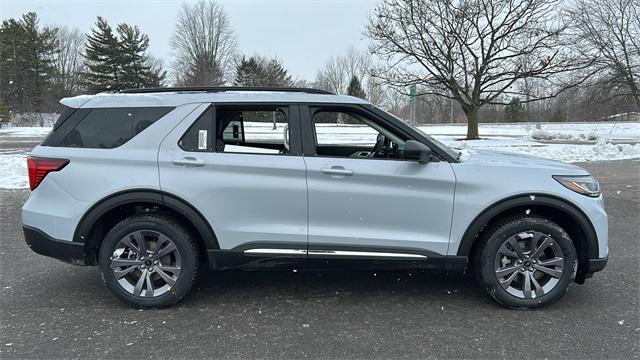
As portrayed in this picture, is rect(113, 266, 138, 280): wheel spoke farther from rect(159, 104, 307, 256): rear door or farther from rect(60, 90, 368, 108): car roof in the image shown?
rect(60, 90, 368, 108): car roof

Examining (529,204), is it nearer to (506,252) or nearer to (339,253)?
(506,252)

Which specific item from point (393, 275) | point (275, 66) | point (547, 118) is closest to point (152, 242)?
point (393, 275)

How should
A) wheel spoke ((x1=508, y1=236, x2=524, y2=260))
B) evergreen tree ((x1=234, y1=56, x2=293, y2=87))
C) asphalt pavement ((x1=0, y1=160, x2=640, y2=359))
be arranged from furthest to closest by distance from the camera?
evergreen tree ((x1=234, y1=56, x2=293, y2=87)) → wheel spoke ((x1=508, y1=236, x2=524, y2=260)) → asphalt pavement ((x1=0, y1=160, x2=640, y2=359))

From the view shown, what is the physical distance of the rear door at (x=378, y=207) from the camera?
3.45m

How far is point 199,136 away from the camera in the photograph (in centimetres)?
355

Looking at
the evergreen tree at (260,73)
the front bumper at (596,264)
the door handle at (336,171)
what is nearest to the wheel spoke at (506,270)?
the front bumper at (596,264)

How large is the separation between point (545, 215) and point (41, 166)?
4097mm

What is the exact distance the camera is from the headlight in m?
3.49

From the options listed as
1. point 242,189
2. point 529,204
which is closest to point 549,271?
point 529,204

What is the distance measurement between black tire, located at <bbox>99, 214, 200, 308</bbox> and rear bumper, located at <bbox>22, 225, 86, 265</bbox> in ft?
0.58

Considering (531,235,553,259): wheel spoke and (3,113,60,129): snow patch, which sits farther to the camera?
(3,113,60,129): snow patch

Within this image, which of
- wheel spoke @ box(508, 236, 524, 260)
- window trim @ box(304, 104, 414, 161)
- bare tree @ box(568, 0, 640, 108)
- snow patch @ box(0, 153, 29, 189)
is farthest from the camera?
bare tree @ box(568, 0, 640, 108)

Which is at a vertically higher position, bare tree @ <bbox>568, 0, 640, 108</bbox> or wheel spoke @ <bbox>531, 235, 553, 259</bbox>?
bare tree @ <bbox>568, 0, 640, 108</bbox>

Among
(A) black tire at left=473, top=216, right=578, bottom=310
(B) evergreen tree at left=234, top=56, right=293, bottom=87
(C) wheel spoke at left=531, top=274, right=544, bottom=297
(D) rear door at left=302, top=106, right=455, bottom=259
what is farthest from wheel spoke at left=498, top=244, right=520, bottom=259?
(B) evergreen tree at left=234, top=56, right=293, bottom=87
